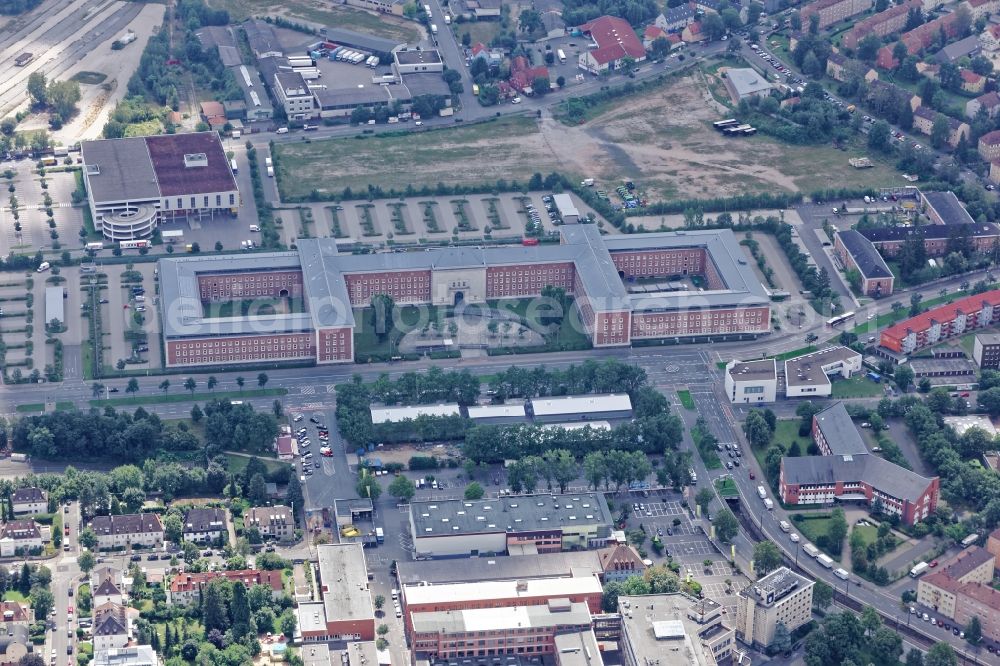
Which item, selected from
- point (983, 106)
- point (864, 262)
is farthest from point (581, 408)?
point (983, 106)

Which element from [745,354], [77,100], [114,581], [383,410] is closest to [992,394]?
[745,354]

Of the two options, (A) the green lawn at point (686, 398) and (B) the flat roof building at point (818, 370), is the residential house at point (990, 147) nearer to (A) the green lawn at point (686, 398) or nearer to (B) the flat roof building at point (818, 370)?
(B) the flat roof building at point (818, 370)

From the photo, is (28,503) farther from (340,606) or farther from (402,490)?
(402,490)

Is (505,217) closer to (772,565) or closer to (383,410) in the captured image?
(383,410)

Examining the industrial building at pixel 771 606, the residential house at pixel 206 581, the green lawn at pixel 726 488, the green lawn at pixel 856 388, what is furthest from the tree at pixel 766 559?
the residential house at pixel 206 581

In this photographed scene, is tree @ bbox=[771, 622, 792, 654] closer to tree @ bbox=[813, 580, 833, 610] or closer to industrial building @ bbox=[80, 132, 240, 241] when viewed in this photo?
tree @ bbox=[813, 580, 833, 610]
